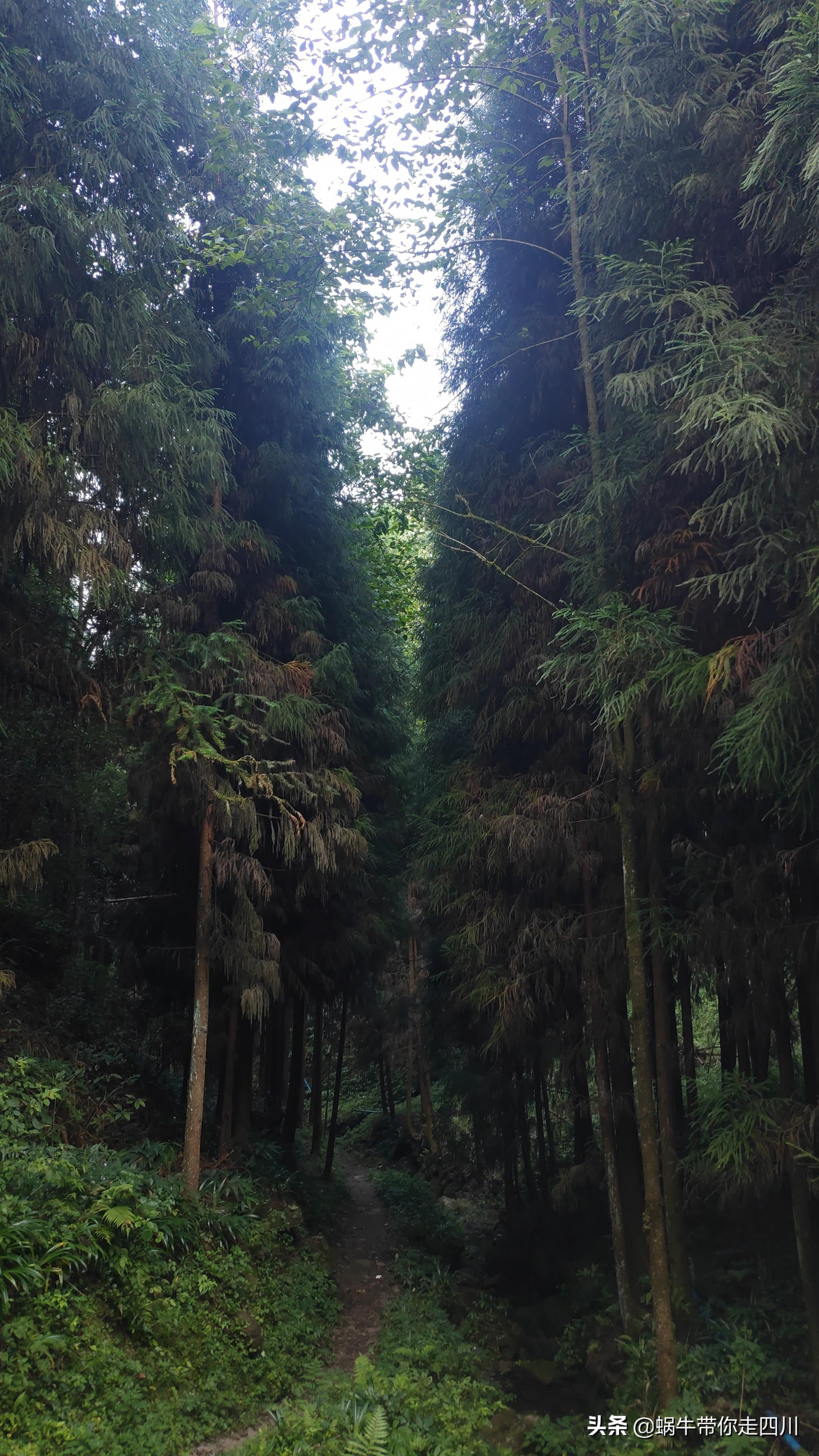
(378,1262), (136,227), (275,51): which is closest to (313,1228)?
(378,1262)

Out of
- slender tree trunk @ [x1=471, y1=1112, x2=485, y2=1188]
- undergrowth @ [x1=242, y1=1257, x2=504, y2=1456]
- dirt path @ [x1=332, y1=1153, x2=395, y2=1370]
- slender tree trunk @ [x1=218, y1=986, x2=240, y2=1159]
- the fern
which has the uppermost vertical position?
slender tree trunk @ [x1=218, y1=986, x2=240, y2=1159]

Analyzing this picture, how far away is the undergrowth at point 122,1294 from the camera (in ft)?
15.2

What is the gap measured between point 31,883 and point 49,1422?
10.9 ft

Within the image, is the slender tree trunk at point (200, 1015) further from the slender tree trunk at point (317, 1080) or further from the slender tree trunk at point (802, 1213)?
the slender tree trunk at point (317, 1080)

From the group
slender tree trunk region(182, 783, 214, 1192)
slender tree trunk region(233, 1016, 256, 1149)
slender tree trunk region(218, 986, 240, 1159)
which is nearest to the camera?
slender tree trunk region(182, 783, 214, 1192)

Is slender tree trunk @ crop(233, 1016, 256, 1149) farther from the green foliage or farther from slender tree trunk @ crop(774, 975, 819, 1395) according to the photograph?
slender tree trunk @ crop(774, 975, 819, 1395)

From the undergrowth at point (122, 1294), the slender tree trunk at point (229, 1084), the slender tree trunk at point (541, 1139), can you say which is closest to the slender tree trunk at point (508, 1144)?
the slender tree trunk at point (541, 1139)

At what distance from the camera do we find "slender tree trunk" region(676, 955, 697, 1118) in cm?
777

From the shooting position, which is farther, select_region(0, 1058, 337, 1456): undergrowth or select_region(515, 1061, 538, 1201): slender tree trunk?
select_region(515, 1061, 538, 1201): slender tree trunk

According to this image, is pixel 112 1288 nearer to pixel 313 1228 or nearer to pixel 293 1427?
pixel 293 1427

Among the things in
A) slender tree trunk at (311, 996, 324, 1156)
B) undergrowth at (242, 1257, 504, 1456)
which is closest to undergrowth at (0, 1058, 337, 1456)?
undergrowth at (242, 1257, 504, 1456)

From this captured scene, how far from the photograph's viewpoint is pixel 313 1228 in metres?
10.3

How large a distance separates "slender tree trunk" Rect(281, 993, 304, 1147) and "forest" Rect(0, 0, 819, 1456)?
1.73 m

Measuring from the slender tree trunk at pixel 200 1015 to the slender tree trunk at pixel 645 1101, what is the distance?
3.75m
